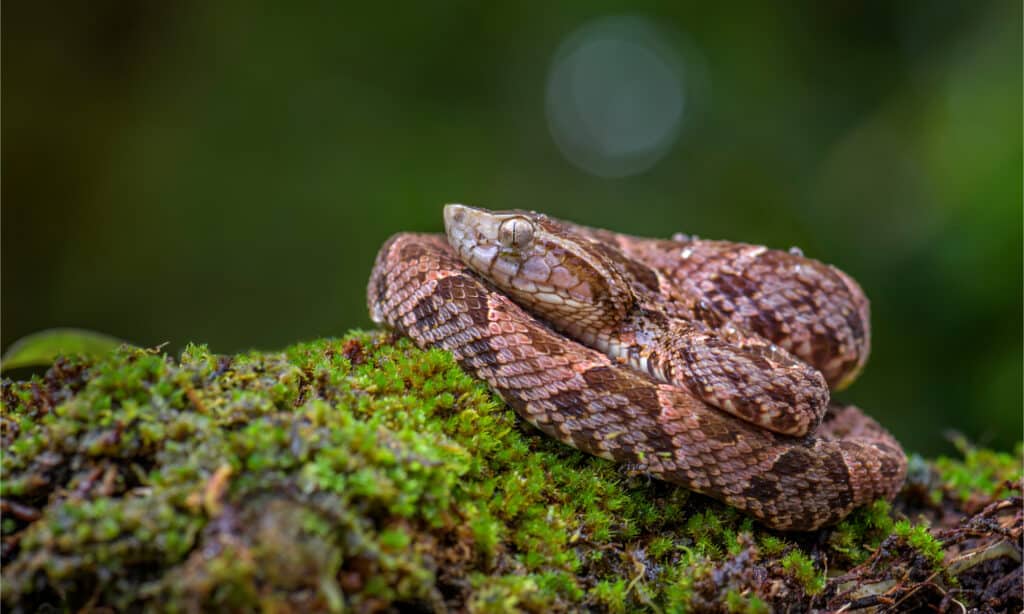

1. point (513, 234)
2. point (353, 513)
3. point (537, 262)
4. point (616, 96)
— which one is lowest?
point (353, 513)

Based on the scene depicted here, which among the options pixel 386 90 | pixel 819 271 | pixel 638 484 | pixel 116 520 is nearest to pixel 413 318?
pixel 638 484

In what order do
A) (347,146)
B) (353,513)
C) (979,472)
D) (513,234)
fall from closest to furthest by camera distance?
(353,513)
(513,234)
(979,472)
(347,146)

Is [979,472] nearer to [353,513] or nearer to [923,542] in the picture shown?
[923,542]

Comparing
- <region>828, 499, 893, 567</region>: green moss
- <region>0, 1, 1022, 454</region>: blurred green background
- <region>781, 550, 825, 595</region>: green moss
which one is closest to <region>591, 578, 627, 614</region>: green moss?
<region>781, 550, 825, 595</region>: green moss

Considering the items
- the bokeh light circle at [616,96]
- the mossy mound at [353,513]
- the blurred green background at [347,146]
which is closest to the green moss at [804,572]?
the mossy mound at [353,513]

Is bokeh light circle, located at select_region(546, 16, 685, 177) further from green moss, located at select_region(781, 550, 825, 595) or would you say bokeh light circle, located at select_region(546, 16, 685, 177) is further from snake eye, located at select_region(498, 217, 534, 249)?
green moss, located at select_region(781, 550, 825, 595)

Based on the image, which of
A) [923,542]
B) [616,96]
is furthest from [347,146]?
[923,542]

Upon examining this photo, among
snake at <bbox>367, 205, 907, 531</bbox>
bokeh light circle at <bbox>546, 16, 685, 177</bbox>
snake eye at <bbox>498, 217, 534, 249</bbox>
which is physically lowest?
snake at <bbox>367, 205, 907, 531</bbox>
